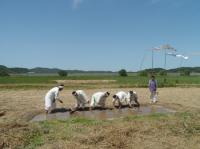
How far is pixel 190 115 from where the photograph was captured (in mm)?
11695

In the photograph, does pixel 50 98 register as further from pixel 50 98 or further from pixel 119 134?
pixel 119 134

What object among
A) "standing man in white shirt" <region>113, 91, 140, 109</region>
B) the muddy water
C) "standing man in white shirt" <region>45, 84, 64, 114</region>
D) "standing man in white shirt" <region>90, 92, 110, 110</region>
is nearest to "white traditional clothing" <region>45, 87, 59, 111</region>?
"standing man in white shirt" <region>45, 84, 64, 114</region>

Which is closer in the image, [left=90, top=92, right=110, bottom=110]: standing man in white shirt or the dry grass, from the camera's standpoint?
the dry grass

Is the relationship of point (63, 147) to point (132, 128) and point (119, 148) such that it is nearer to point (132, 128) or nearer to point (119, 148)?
point (119, 148)

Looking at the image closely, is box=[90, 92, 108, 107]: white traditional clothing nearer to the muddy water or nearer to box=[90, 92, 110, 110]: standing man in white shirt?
box=[90, 92, 110, 110]: standing man in white shirt

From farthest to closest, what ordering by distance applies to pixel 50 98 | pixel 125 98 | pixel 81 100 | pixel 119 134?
1. pixel 125 98
2. pixel 81 100
3. pixel 50 98
4. pixel 119 134

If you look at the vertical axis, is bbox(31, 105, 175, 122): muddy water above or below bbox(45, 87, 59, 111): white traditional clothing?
below

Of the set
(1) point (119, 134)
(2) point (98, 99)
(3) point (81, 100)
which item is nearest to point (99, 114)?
(2) point (98, 99)

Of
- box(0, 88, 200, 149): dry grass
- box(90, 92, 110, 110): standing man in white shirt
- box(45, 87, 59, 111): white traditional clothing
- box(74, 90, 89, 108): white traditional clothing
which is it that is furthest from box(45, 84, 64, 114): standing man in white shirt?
box(0, 88, 200, 149): dry grass

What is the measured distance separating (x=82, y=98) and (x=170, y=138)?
645 centimetres

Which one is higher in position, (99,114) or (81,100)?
(81,100)

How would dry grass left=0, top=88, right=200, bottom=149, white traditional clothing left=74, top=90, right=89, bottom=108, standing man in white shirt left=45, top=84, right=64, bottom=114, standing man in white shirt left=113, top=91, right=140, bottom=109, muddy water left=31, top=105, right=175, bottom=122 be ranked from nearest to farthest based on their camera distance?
dry grass left=0, top=88, right=200, bottom=149 → muddy water left=31, top=105, right=175, bottom=122 → standing man in white shirt left=45, top=84, right=64, bottom=114 → white traditional clothing left=74, top=90, right=89, bottom=108 → standing man in white shirt left=113, top=91, right=140, bottom=109

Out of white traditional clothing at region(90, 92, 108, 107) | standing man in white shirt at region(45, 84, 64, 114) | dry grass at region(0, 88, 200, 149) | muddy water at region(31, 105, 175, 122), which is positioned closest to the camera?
dry grass at region(0, 88, 200, 149)

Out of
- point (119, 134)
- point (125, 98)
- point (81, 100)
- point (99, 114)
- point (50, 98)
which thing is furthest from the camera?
point (125, 98)
